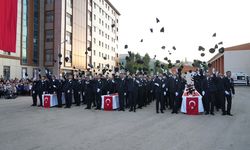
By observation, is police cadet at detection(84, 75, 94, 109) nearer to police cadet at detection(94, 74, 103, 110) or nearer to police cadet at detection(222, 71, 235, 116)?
police cadet at detection(94, 74, 103, 110)

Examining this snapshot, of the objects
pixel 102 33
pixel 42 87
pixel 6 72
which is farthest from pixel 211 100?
pixel 102 33

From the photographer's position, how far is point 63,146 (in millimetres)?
6438

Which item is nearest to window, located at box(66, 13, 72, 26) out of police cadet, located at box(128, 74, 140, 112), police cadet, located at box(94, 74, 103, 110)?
police cadet, located at box(94, 74, 103, 110)

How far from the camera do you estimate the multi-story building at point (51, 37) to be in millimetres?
40469

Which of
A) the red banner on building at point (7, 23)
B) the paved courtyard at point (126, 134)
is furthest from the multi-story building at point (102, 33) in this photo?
the red banner on building at point (7, 23)

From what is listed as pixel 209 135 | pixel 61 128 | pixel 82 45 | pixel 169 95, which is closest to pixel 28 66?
pixel 82 45

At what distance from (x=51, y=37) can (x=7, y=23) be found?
45.0m

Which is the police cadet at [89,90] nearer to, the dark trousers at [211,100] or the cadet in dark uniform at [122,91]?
the cadet in dark uniform at [122,91]

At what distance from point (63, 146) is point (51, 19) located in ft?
146

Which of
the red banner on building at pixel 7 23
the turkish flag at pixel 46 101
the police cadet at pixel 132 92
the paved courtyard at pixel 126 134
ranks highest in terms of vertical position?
the red banner on building at pixel 7 23

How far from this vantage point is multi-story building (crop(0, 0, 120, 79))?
133 feet

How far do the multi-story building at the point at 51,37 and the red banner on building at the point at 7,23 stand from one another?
29.6 m

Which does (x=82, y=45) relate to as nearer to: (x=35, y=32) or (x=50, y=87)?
(x=35, y=32)

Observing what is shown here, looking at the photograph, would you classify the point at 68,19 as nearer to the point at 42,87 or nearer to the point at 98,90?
the point at 42,87
